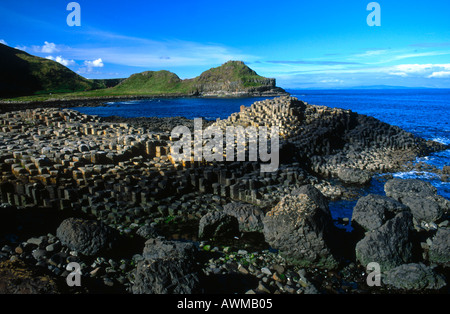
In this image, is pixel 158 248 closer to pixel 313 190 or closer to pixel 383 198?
pixel 313 190

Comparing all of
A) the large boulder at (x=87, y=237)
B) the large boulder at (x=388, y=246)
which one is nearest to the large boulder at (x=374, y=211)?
the large boulder at (x=388, y=246)

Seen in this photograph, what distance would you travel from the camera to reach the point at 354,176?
1586cm

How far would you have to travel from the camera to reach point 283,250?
8594 mm

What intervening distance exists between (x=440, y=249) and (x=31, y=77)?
132135mm

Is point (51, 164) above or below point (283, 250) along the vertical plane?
above

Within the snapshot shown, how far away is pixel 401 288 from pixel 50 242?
31.1ft

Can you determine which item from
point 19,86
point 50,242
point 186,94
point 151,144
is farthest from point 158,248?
point 186,94

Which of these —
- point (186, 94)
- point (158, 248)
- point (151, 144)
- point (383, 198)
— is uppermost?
point (186, 94)

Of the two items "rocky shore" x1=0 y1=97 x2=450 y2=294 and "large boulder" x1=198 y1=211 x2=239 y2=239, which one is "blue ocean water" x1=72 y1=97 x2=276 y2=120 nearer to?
"rocky shore" x1=0 y1=97 x2=450 y2=294

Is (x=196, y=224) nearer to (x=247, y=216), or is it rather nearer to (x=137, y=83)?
(x=247, y=216)

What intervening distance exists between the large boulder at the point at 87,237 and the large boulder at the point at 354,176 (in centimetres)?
1198

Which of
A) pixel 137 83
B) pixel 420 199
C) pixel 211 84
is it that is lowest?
pixel 420 199

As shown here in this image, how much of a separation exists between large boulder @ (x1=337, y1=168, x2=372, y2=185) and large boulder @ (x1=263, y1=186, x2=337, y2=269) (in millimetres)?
7821

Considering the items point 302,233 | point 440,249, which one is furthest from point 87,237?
point 440,249
